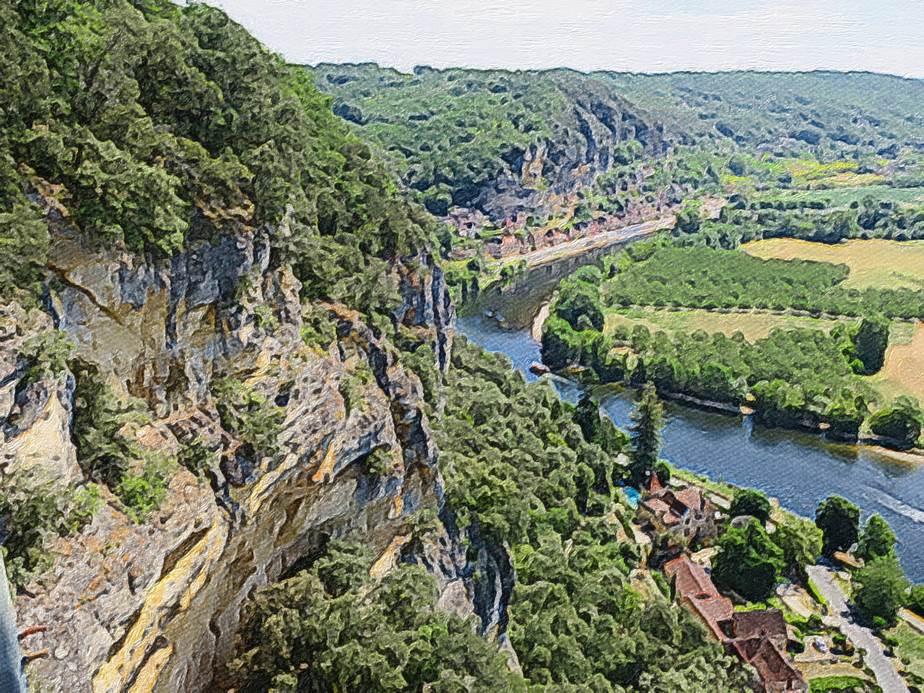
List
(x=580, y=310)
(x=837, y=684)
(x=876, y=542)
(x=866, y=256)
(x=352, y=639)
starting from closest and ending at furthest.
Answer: (x=352, y=639) → (x=837, y=684) → (x=876, y=542) → (x=580, y=310) → (x=866, y=256)

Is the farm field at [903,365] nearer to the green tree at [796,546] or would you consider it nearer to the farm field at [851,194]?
→ the green tree at [796,546]

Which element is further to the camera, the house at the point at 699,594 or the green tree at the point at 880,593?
the green tree at the point at 880,593

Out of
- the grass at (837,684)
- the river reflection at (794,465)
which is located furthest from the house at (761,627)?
the river reflection at (794,465)

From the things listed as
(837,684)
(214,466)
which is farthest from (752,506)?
(214,466)

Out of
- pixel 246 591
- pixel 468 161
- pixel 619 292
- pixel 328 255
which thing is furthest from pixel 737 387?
pixel 468 161

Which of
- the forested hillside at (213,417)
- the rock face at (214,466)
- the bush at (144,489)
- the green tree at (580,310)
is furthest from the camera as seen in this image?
the green tree at (580,310)


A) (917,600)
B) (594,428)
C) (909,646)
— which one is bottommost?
(909,646)

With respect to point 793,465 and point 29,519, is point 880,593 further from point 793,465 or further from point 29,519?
point 29,519
